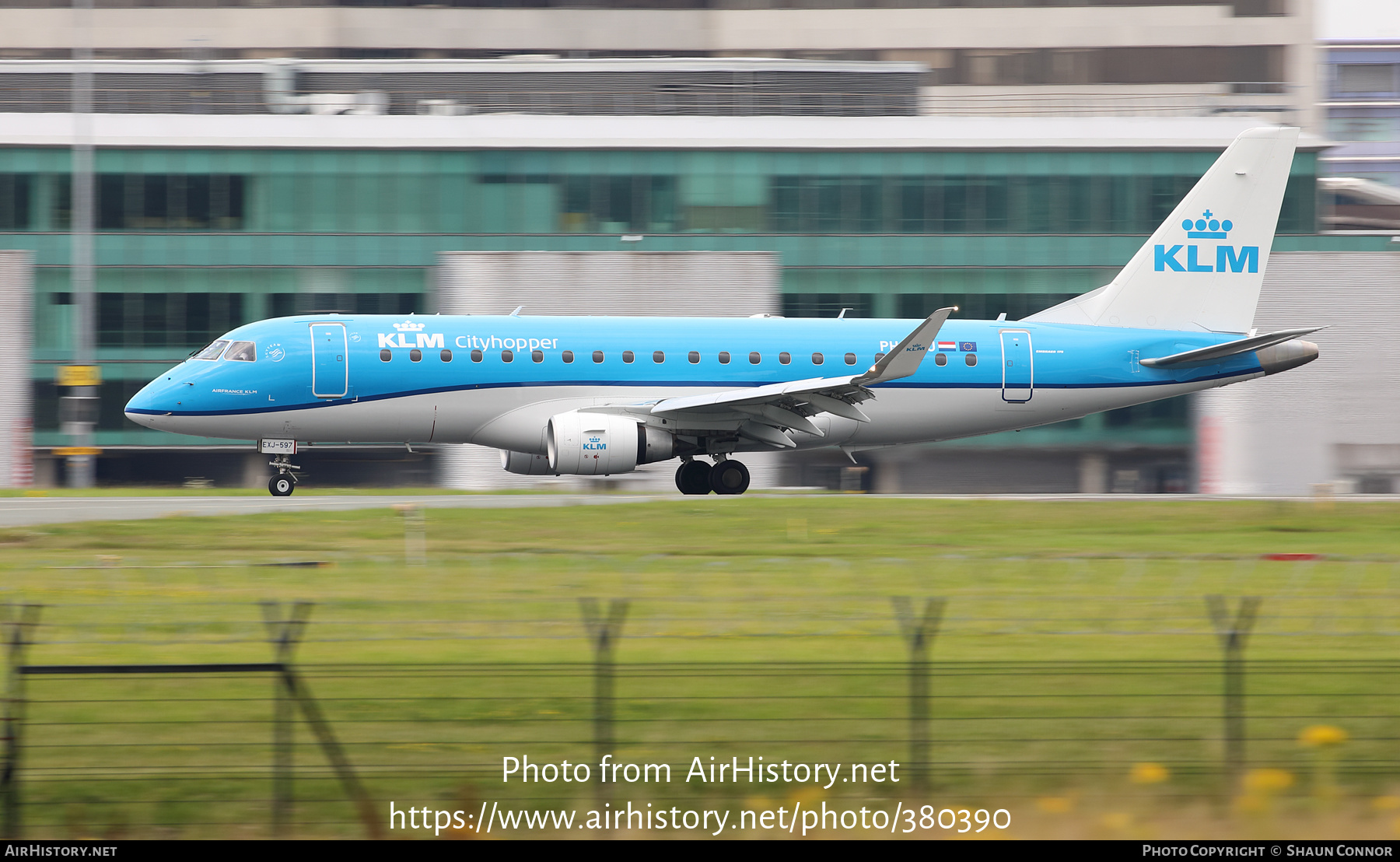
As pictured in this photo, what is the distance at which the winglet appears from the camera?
1140 inches

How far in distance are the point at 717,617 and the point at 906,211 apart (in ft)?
138

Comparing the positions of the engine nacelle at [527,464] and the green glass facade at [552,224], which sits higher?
the green glass facade at [552,224]

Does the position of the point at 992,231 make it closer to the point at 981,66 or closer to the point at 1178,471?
the point at 1178,471

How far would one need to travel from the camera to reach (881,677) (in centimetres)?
1233

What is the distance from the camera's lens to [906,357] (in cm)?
3002

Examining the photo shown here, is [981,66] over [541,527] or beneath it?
over

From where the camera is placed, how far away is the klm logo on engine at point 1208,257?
122 feet

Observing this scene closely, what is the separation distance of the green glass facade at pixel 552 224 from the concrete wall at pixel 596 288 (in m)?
6.72

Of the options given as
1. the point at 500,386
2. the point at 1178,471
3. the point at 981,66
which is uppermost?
the point at 981,66

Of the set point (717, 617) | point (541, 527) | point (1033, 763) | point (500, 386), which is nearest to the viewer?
point (1033, 763)

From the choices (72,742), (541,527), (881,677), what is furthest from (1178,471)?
(72,742)

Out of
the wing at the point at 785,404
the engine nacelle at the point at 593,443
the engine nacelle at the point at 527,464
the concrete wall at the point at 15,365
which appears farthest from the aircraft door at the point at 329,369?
the concrete wall at the point at 15,365

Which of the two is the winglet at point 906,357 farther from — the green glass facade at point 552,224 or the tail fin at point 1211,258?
the green glass facade at point 552,224

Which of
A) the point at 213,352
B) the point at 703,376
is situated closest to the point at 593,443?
the point at 703,376
